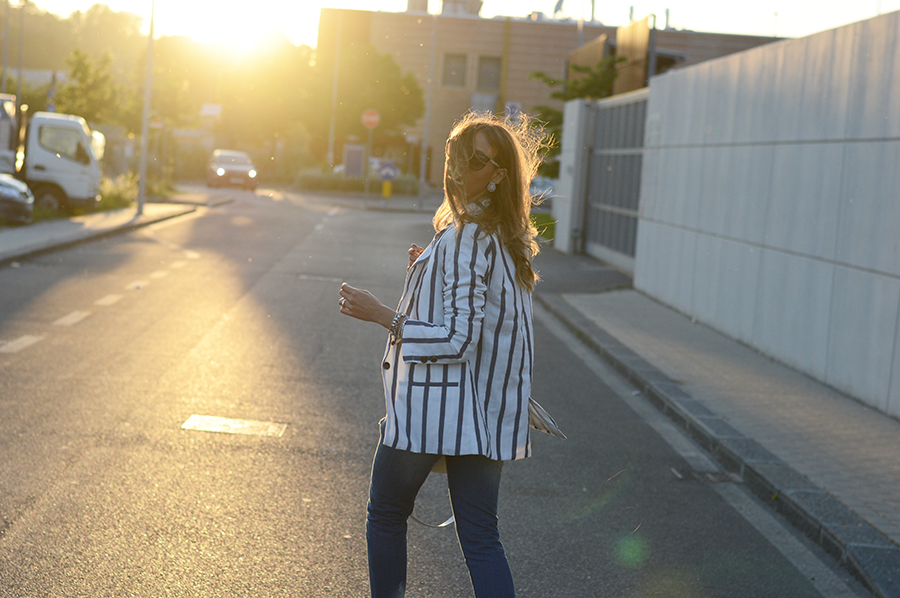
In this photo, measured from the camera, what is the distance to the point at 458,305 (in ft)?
9.77

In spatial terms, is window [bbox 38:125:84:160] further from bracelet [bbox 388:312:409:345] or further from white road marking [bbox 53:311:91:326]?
bracelet [bbox 388:312:409:345]

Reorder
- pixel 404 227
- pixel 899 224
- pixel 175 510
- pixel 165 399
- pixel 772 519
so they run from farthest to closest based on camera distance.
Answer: pixel 404 227 < pixel 899 224 < pixel 165 399 < pixel 772 519 < pixel 175 510

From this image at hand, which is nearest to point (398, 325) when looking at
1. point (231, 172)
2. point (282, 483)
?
point (282, 483)

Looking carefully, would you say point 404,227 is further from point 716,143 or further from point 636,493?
point 636,493

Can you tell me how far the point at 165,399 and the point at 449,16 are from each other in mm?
62163

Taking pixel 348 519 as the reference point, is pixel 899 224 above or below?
above

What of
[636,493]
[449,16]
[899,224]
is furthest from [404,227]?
[449,16]

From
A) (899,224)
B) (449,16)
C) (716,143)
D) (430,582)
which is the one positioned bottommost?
(430,582)

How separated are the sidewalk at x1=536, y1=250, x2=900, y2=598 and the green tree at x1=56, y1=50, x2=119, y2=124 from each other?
38476 mm

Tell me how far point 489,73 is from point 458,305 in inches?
2627

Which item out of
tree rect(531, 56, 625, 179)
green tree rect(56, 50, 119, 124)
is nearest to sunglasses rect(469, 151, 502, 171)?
tree rect(531, 56, 625, 179)

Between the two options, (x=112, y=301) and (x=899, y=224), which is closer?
(x=899, y=224)

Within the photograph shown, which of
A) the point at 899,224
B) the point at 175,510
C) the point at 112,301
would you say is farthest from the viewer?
the point at 112,301

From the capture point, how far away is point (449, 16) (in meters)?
66.5
